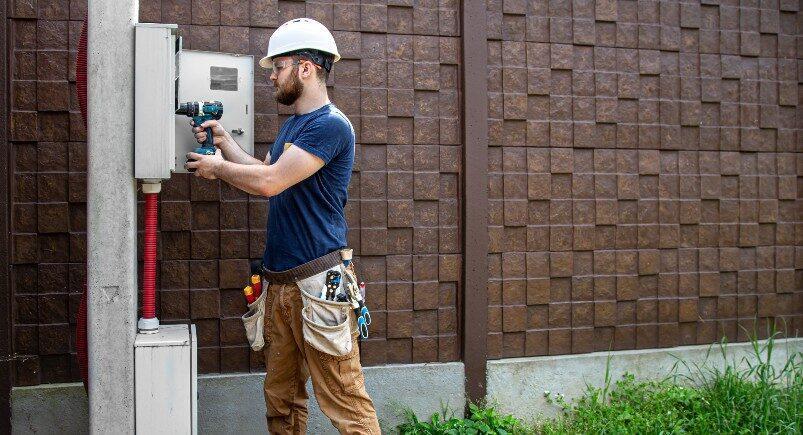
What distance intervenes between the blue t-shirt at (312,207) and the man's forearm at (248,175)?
207 mm

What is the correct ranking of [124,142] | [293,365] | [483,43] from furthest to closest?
[483,43], [293,365], [124,142]

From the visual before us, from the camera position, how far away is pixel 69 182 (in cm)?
404

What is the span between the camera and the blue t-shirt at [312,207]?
3426 mm

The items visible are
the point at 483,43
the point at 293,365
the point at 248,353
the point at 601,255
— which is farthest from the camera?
the point at 601,255

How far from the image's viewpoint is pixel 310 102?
3516mm

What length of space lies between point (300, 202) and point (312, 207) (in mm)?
54

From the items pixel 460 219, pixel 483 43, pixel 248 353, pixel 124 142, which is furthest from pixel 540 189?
pixel 124 142

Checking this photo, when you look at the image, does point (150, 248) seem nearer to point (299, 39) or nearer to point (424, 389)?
point (299, 39)

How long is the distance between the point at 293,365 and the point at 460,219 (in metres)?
1.49

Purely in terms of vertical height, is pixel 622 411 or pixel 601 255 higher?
pixel 601 255

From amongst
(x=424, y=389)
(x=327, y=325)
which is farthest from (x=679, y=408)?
(x=327, y=325)

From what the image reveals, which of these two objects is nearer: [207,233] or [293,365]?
[293,365]

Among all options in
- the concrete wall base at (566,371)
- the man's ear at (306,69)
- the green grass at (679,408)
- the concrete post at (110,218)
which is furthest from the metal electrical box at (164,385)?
the concrete wall base at (566,371)

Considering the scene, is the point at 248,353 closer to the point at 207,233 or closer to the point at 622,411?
the point at 207,233
